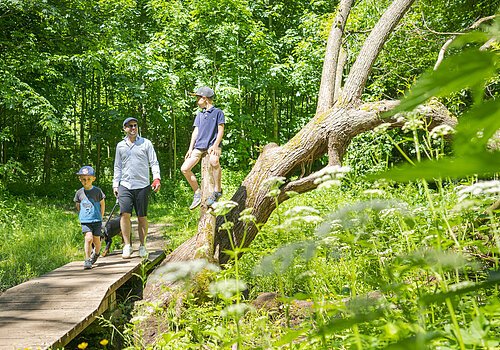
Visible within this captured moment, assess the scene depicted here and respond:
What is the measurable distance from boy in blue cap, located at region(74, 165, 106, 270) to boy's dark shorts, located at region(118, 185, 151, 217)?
1.11ft

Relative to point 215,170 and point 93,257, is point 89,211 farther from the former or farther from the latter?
point 215,170

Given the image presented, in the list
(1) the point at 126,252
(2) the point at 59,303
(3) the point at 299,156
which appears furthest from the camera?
(1) the point at 126,252

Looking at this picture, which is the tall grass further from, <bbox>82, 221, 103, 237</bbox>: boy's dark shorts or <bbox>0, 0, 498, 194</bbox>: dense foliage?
<bbox>82, 221, 103, 237</bbox>: boy's dark shorts

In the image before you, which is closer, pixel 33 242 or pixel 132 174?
pixel 132 174

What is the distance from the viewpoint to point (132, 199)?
6371 mm

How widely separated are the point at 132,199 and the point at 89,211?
60 cm

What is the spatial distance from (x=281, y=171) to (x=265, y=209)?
20.6 inches

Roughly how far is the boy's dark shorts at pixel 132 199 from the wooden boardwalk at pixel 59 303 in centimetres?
76

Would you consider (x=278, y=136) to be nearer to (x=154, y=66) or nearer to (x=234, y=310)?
(x=154, y=66)

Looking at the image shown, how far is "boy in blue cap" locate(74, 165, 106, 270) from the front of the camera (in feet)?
20.3

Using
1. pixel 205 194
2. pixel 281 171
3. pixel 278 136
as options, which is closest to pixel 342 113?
pixel 281 171

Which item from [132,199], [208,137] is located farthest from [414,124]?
[132,199]

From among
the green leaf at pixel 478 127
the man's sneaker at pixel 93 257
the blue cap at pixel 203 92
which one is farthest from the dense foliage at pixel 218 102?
Answer: the blue cap at pixel 203 92

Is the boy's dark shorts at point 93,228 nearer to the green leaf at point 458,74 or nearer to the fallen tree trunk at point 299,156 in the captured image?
the fallen tree trunk at point 299,156
